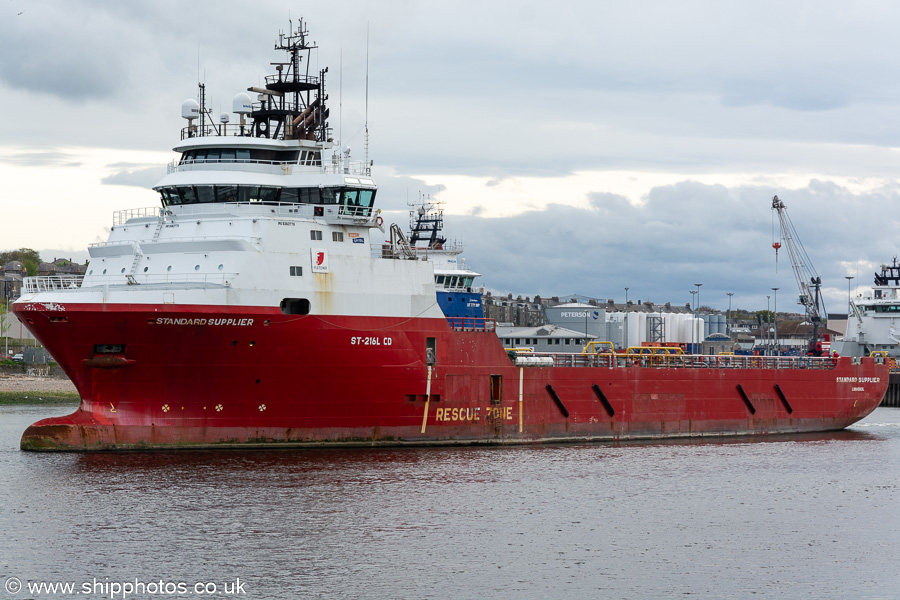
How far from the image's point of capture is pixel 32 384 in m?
64.3

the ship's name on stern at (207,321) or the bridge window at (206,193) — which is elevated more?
the bridge window at (206,193)

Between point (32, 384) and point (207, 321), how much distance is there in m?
38.7

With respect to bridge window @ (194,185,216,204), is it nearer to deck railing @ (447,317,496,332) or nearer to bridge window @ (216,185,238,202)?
bridge window @ (216,185,238,202)

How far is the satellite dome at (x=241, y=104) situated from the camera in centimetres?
3591

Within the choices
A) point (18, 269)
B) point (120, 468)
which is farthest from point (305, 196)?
point (18, 269)

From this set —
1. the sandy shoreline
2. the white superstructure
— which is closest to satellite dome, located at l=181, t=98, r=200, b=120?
the sandy shoreline

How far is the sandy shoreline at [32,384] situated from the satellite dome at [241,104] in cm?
3105

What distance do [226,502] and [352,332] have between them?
7893mm

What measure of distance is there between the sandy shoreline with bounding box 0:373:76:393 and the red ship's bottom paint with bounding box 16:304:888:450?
3176 centimetres

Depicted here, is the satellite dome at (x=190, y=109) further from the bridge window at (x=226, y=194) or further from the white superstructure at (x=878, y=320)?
the white superstructure at (x=878, y=320)

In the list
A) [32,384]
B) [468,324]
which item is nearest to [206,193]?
[468,324]

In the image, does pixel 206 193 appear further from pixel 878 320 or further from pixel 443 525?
pixel 878 320

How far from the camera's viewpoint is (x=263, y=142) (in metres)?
34.5

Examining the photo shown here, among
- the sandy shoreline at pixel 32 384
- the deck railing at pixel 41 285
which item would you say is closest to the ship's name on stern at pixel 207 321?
the deck railing at pixel 41 285
